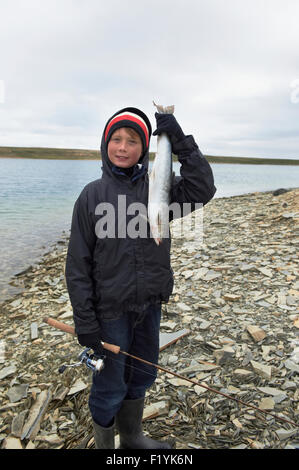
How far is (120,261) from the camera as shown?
2984 mm

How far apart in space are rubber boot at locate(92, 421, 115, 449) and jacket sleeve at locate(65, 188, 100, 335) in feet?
3.75

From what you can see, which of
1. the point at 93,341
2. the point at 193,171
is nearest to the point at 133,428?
the point at 93,341

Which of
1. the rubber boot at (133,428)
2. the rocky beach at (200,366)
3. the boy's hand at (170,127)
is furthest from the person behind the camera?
the rocky beach at (200,366)

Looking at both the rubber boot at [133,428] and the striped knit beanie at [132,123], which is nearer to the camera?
the striped knit beanie at [132,123]

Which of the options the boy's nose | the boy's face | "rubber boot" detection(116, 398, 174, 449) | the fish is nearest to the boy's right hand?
"rubber boot" detection(116, 398, 174, 449)

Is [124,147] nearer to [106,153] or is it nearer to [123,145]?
[123,145]

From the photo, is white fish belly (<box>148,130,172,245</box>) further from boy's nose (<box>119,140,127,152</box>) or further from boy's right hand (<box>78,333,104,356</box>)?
boy's right hand (<box>78,333,104,356</box>)

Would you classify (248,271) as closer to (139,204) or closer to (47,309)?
(47,309)

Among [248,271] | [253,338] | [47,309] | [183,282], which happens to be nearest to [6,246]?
[47,309]

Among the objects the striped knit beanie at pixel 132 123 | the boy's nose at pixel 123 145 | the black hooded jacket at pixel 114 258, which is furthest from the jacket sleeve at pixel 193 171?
the boy's nose at pixel 123 145

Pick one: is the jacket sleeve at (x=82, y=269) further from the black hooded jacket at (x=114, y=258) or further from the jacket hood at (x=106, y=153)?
the jacket hood at (x=106, y=153)

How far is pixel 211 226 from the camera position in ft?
46.4

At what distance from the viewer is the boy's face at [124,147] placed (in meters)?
3.11
